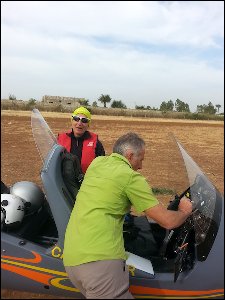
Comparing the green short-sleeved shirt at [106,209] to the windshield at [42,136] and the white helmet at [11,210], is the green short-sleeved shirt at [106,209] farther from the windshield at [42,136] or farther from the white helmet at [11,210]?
the windshield at [42,136]

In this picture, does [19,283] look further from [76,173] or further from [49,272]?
[76,173]

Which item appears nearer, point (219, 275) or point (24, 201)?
point (219, 275)

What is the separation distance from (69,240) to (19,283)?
0.82 metres

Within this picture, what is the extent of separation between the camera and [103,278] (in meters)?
2.75

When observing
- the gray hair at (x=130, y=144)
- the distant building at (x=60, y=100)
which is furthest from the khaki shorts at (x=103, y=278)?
the distant building at (x=60, y=100)

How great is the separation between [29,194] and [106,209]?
4.25 feet

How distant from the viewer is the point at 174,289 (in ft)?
10.3

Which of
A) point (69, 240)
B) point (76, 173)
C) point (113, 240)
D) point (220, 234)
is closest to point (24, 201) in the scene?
→ point (76, 173)

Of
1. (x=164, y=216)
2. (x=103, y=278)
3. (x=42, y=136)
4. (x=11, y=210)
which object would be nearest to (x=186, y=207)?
(x=164, y=216)

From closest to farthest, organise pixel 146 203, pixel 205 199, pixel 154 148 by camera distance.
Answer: pixel 146 203, pixel 205 199, pixel 154 148

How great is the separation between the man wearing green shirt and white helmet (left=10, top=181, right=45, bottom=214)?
104 cm

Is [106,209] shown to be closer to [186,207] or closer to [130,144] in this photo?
[130,144]

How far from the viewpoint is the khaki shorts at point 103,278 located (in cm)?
275

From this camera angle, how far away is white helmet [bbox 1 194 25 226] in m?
3.38
